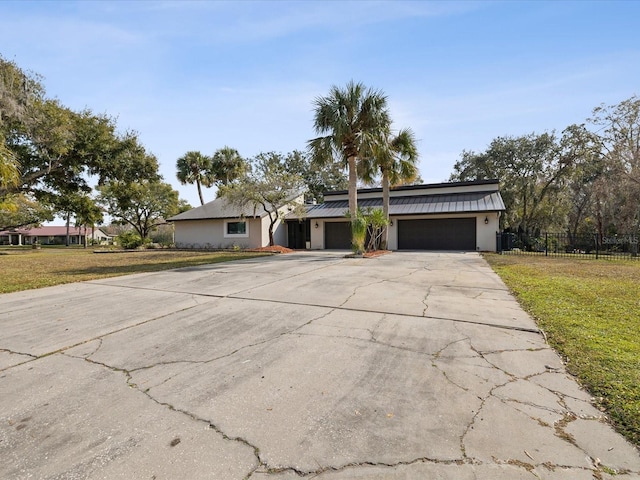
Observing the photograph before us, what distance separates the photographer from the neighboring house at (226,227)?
23.6 meters

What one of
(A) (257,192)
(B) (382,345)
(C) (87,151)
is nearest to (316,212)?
(A) (257,192)

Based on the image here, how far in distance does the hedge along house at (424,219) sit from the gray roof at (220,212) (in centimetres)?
279

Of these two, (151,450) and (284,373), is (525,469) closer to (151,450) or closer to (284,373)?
(284,373)

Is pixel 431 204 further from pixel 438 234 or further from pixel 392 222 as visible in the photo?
pixel 392 222

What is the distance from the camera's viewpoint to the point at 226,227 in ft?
82.3

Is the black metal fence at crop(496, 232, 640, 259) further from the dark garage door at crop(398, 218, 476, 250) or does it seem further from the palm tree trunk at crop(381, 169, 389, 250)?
the palm tree trunk at crop(381, 169, 389, 250)

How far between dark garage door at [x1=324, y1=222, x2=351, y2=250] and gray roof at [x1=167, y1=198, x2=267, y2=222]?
15.7ft

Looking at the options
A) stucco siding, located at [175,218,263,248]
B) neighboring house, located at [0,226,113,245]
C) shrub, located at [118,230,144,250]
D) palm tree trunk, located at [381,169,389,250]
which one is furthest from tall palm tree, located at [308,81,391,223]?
neighboring house, located at [0,226,113,245]

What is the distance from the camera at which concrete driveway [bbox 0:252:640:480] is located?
2.02 meters

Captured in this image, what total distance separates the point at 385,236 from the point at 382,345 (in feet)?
53.9

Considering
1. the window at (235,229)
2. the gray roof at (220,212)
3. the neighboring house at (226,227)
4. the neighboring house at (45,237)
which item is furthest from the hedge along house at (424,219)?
the neighboring house at (45,237)

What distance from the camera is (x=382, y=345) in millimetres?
3996

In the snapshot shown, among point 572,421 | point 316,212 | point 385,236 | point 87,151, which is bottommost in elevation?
point 572,421

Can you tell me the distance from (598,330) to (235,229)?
22.9 meters
